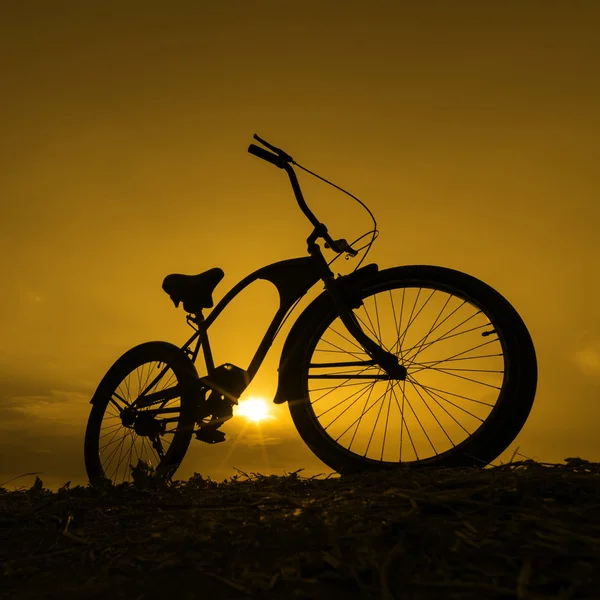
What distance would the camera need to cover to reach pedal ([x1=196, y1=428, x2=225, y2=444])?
4.30 m

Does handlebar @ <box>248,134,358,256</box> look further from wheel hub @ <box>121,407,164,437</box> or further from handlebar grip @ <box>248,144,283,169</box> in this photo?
wheel hub @ <box>121,407,164,437</box>

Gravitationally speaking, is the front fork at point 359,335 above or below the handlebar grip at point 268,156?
below

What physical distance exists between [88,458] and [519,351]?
3.76 metres

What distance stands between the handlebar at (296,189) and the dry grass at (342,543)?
1.65m

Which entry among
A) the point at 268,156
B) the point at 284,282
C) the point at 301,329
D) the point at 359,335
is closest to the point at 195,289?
the point at 284,282

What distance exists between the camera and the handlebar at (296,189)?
4.00 m

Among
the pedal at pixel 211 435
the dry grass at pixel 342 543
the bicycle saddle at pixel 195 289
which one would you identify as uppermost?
the bicycle saddle at pixel 195 289

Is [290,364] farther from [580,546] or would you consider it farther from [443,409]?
[580,546]

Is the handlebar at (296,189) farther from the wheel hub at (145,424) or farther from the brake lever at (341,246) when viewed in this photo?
the wheel hub at (145,424)

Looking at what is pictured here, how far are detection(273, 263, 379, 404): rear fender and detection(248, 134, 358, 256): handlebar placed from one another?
0.24 m

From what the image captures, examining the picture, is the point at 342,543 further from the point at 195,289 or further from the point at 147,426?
the point at 147,426

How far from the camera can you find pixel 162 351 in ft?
15.6

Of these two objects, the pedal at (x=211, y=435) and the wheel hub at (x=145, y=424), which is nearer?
the pedal at (x=211, y=435)

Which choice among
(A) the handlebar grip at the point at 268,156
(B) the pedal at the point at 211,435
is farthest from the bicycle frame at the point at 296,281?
(B) the pedal at the point at 211,435
